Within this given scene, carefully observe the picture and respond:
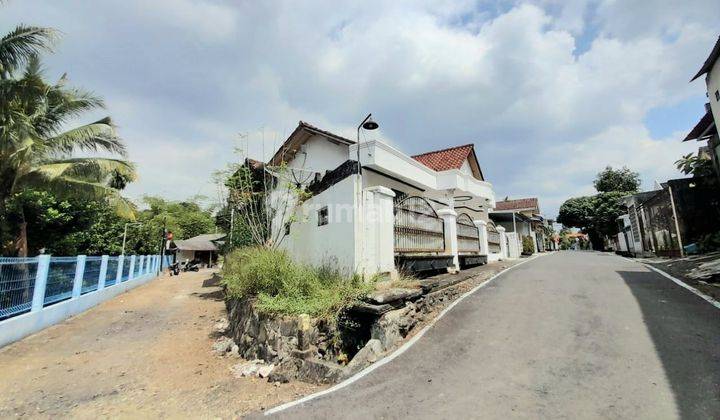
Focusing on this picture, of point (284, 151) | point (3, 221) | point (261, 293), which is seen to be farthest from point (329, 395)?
point (3, 221)

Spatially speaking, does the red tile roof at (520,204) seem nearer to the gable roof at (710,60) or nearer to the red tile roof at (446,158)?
the red tile roof at (446,158)

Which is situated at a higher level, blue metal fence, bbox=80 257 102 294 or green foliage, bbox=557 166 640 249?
green foliage, bbox=557 166 640 249

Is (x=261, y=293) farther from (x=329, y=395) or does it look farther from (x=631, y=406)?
(x=631, y=406)

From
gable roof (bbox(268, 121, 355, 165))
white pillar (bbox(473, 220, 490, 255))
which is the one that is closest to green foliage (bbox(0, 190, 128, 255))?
gable roof (bbox(268, 121, 355, 165))

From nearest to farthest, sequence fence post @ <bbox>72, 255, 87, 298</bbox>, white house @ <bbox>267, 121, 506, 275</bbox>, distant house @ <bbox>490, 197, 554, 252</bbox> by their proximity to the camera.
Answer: white house @ <bbox>267, 121, 506, 275</bbox> < fence post @ <bbox>72, 255, 87, 298</bbox> < distant house @ <bbox>490, 197, 554, 252</bbox>

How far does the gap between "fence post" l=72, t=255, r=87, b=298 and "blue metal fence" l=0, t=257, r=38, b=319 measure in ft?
8.91

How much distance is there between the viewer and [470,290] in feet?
30.2

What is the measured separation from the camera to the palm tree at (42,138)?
10.8m

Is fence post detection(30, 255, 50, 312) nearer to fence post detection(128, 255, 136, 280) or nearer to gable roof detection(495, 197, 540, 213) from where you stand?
fence post detection(128, 255, 136, 280)

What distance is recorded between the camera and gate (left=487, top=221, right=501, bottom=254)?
16234 millimetres

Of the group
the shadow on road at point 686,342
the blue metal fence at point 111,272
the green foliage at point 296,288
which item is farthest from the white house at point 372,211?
the blue metal fence at point 111,272

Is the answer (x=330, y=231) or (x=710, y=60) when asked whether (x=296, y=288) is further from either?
(x=710, y=60)

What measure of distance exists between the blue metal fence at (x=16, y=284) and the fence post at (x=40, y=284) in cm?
7

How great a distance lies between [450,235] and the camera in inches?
425
